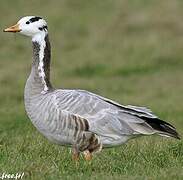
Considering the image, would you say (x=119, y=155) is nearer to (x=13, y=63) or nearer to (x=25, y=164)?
(x=25, y=164)

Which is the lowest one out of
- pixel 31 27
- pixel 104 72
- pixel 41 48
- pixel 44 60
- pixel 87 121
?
pixel 104 72

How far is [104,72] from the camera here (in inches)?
776

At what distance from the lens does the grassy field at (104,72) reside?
26.1ft

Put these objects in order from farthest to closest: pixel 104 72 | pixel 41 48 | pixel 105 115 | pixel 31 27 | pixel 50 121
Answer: pixel 104 72 < pixel 41 48 < pixel 31 27 < pixel 105 115 < pixel 50 121

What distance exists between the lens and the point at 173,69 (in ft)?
65.2

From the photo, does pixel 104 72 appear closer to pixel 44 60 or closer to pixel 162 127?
pixel 44 60

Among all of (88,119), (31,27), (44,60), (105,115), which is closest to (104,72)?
(44,60)

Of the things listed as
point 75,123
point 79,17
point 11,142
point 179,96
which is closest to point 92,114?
point 75,123

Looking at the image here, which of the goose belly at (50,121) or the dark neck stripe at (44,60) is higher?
the dark neck stripe at (44,60)

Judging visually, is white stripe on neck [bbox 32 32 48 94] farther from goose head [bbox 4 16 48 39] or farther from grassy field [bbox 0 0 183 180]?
grassy field [bbox 0 0 183 180]

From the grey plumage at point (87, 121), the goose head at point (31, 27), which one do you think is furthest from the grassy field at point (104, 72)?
the goose head at point (31, 27)

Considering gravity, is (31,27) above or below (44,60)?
above

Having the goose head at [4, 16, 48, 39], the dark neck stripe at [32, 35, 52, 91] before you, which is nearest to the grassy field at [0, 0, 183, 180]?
the dark neck stripe at [32, 35, 52, 91]

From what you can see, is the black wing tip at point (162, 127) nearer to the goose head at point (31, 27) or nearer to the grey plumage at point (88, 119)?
the grey plumage at point (88, 119)
